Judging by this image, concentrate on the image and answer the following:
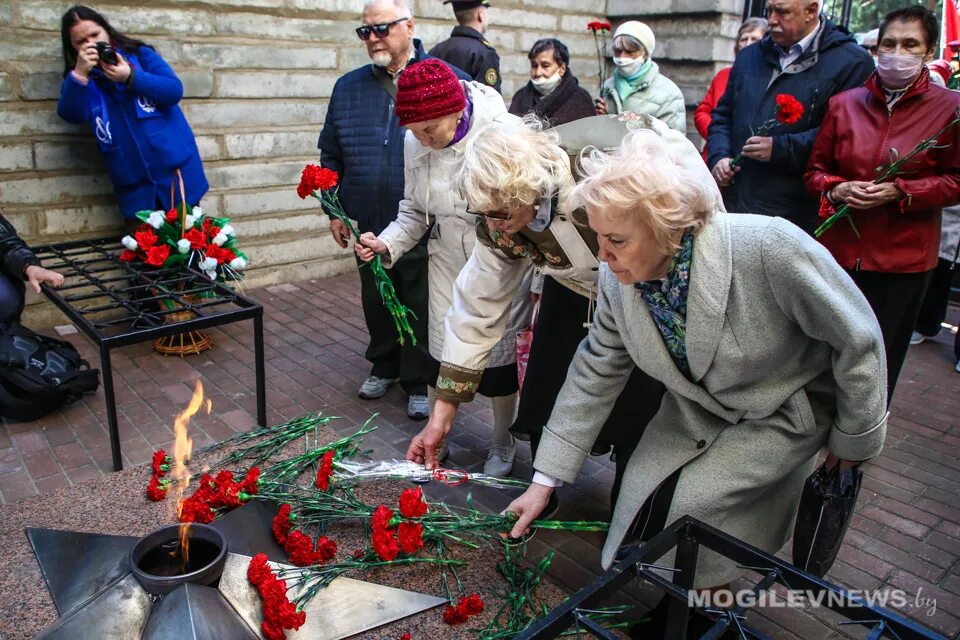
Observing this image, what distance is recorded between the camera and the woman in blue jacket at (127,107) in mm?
4395

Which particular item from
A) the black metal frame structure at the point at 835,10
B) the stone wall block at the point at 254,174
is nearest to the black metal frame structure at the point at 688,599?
the stone wall block at the point at 254,174

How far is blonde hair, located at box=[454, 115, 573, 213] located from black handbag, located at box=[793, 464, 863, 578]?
1.04 meters

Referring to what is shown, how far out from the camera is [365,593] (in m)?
2.12

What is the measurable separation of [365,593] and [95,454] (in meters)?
1.99

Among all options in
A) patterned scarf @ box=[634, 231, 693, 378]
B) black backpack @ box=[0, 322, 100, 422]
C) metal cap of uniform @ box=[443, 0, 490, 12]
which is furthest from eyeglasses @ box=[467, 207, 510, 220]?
metal cap of uniform @ box=[443, 0, 490, 12]

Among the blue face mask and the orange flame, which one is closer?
the orange flame

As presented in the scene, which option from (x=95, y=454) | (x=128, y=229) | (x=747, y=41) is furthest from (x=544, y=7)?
(x=95, y=454)

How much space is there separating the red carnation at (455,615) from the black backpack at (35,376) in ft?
8.62

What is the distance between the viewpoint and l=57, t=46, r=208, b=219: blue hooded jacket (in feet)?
14.8

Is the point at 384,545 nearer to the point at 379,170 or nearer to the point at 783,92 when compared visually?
the point at 379,170

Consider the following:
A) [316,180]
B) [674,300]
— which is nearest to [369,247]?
[316,180]

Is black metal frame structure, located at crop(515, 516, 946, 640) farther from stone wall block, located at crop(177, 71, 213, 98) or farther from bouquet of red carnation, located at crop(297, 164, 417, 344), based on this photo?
stone wall block, located at crop(177, 71, 213, 98)

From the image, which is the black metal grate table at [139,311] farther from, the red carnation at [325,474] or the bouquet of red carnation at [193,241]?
the red carnation at [325,474]

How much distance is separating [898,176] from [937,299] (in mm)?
2357
